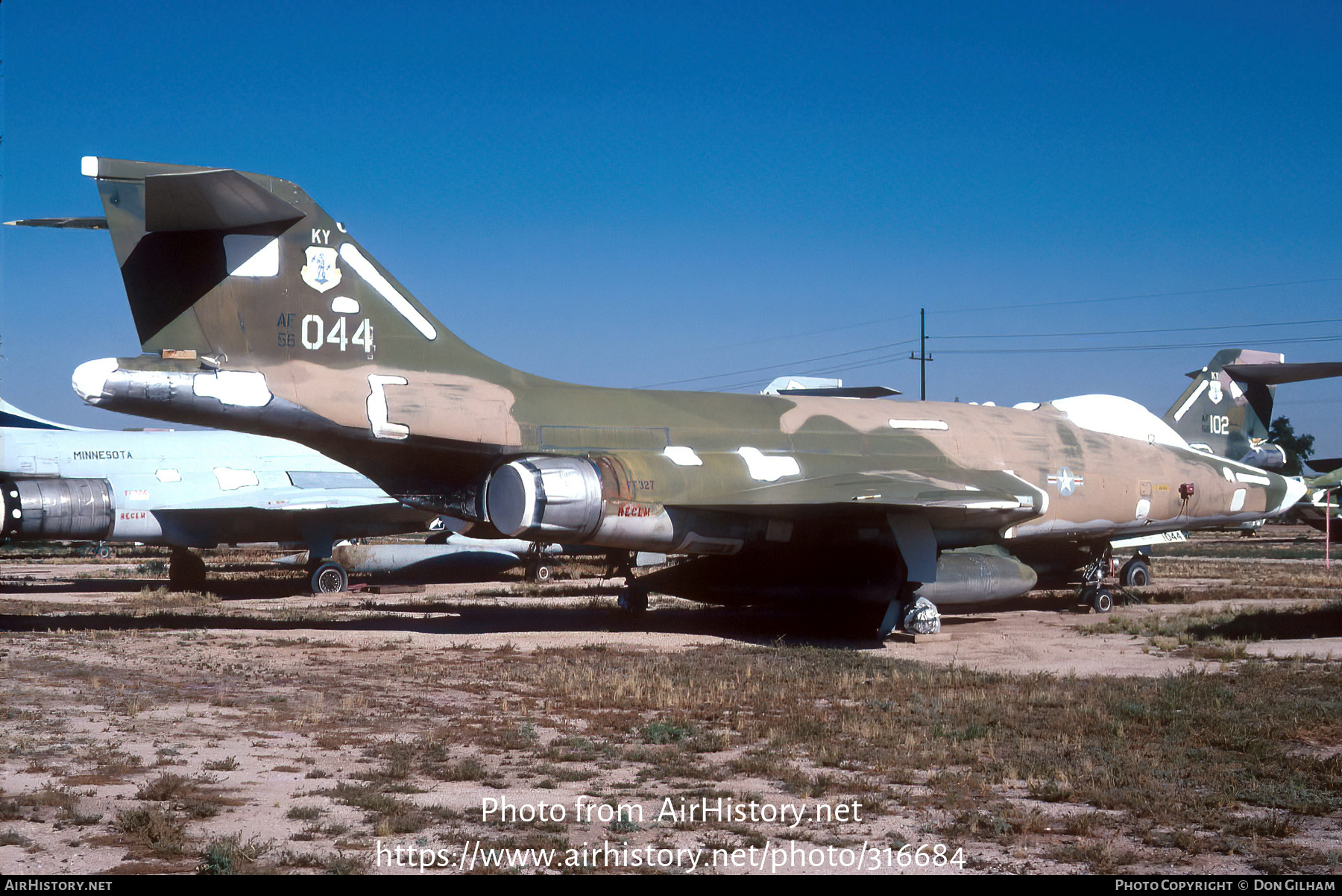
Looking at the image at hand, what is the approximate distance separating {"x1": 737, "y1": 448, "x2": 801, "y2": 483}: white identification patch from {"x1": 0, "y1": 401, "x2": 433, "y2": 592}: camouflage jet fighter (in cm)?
915

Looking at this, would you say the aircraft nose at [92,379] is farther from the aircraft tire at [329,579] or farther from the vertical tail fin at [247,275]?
the aircraft tire at [329,579]

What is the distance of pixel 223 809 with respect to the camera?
19.0ft

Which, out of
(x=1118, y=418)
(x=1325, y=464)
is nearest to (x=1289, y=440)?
(x=1325, y=464)

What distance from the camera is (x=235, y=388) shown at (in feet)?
38.1

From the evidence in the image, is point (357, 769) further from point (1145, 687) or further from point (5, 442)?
point (5, 442)

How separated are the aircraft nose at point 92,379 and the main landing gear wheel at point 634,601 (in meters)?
7.88

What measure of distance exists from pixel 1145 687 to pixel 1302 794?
3.76m

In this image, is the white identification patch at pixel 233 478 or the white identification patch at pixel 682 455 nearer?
the white identification patch at pixel 682 455

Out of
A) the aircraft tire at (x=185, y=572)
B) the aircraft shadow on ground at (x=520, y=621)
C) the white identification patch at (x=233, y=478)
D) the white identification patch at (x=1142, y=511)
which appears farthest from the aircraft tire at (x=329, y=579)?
the white identification patch at (x=1142, y=511)

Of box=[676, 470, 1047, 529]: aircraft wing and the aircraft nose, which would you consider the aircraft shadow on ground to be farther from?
the aircraft nose

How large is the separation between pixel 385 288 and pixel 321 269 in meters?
0.79

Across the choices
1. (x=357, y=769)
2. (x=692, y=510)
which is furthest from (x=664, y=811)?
(x=692, y=510)

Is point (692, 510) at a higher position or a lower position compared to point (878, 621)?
higher

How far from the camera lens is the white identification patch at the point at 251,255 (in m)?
11.9
